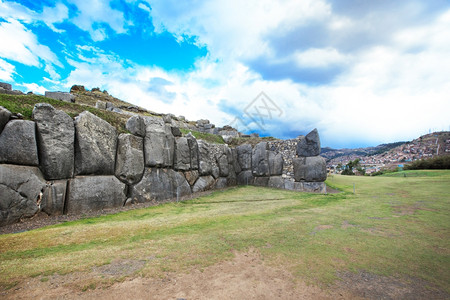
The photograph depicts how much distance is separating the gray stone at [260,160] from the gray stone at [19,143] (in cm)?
1455

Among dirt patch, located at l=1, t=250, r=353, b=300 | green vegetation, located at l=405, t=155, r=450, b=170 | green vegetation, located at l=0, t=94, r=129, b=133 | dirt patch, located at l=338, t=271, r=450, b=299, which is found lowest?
dirt patch, located at l=1, t=250, r=353, b=300

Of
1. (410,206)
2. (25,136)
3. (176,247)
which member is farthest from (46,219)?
(410,206)

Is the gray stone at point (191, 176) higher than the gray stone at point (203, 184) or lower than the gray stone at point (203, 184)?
higher

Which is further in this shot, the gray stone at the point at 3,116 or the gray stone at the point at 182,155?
the gray stone at the point at 182,155

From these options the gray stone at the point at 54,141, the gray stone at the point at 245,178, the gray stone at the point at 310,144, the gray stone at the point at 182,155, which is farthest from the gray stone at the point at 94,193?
the gray stone at the point at 310,144

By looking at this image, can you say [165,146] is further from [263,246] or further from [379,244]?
[379,244]

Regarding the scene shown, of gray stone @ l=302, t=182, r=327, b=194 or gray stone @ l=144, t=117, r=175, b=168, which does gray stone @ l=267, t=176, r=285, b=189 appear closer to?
gray stone @ l=302, t=182, r=327, b=194

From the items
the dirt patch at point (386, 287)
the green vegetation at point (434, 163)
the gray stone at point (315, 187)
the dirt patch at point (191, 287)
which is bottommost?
the gray stone at point (315, 187)

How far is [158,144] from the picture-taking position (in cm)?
1211

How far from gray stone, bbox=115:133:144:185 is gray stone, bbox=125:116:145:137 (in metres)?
0.33

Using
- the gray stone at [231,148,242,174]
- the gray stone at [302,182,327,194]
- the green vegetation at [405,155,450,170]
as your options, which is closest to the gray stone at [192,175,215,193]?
the gray stone at [231,148,242,174]

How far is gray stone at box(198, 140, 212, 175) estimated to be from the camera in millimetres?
15391

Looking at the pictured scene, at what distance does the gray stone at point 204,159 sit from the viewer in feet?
50.5

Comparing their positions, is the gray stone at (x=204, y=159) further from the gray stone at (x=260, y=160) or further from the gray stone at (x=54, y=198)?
the gray stone at (x=54, y=198)
